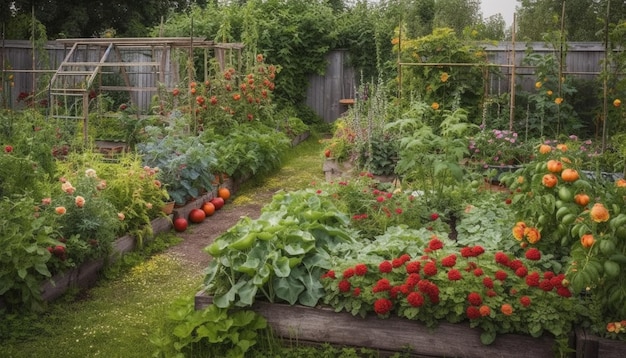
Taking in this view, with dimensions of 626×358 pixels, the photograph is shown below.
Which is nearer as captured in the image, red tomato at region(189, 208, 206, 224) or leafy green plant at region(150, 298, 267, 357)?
leafy green plant at region(150, 298, 267, 357)

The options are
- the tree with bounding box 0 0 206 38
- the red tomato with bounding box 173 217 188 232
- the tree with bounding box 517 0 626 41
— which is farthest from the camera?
the tree with bounding box 517 0 626 41

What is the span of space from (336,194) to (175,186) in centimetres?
244

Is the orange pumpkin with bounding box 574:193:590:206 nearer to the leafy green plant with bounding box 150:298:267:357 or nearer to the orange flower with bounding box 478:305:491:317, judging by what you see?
the orange flower with bounding box 478:305:491:317

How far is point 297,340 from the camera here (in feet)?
14.0

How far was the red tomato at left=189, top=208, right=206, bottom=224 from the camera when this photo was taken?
25.9ft

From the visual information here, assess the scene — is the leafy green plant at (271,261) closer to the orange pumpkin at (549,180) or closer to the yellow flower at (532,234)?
the yellow flower at (532,234)

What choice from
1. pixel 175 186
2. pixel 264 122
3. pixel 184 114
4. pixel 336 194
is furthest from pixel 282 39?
pixel 336 194

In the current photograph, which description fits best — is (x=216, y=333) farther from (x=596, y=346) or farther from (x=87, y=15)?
(x=87, y=15)

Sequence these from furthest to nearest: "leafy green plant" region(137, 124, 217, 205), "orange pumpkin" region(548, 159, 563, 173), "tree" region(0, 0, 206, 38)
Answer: "tree" region(0, 0, 206, 38) → "leafy green plant" region(137, 124, 217, 205) → "orange pumpkin" region(548, 159, 563, 173)

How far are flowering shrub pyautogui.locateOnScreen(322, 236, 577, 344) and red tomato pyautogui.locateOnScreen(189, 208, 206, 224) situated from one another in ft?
12.6

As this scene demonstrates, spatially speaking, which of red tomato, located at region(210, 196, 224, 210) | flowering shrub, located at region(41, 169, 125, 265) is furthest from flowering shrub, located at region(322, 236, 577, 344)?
red tomato, located at region(210, 196, 224, 210)

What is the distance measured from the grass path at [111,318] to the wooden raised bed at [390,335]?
0.79 metres

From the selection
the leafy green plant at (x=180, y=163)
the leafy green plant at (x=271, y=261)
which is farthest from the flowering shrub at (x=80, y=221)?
the leafy green plant at (x=180, y=163)

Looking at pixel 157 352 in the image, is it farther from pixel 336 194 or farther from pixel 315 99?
pixel 315 99
